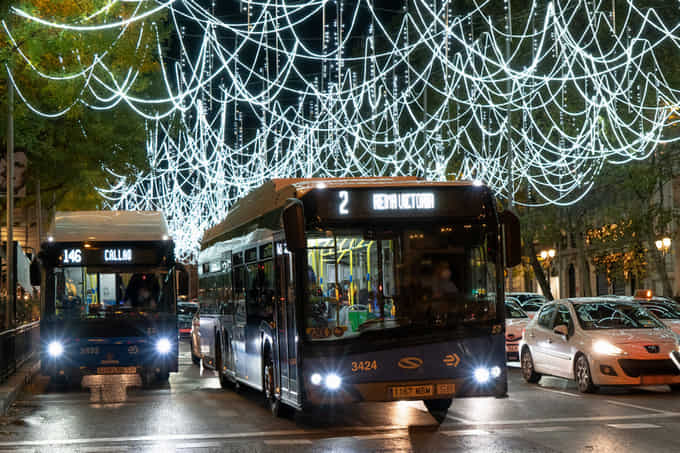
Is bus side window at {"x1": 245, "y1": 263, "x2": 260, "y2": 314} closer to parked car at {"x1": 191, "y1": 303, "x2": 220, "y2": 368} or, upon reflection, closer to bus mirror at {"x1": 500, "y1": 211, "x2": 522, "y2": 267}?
parked car at {"x1": 191, "y1": 303, "x2": 220, "y2": 368}

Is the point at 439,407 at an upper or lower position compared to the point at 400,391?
lower

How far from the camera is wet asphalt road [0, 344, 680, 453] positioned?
1101 centimetres

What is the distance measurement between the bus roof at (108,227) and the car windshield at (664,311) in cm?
980

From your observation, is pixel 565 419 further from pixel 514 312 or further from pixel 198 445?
pixel 514 312

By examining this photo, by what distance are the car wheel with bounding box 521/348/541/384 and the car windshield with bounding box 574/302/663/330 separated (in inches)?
63.9

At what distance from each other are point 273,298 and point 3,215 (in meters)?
34.3

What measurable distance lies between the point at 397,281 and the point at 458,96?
3660 centimetres

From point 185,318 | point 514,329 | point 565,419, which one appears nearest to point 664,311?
point 514,329

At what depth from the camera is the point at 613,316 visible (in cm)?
1727

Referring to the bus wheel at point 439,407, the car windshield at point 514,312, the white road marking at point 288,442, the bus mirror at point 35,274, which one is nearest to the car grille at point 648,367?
the bus wheel at point 439,407

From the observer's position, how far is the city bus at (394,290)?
11.7 metres

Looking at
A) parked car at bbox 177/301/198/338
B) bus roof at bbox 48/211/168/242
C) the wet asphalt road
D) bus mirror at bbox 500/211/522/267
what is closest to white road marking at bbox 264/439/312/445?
the wet asphalt road

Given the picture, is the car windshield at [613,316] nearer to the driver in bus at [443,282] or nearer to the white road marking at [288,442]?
the driver in bus at [443,282]

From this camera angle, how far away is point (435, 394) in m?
12.0
